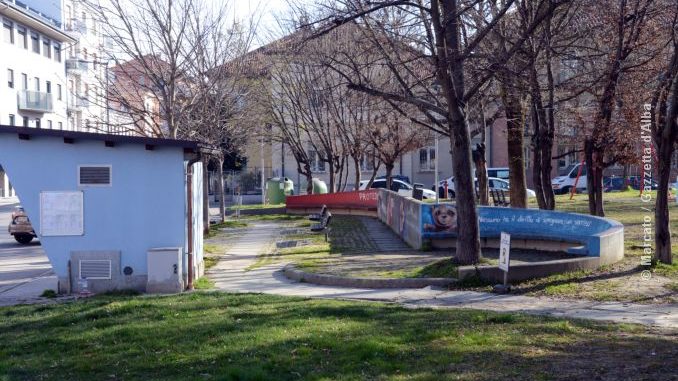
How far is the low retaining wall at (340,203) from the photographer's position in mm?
37219

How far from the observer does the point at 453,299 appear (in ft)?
42.4

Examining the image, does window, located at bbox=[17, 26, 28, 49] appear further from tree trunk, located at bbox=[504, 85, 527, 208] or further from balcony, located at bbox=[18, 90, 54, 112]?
tree trunk, located at bbox=[504, 85, 527, 208]

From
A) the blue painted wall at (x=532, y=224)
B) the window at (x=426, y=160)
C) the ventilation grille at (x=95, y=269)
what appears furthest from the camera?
the window at (x=426, y=160)

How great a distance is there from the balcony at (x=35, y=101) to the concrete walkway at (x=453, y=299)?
146 feet

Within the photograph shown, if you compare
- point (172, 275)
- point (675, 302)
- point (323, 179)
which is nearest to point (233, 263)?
point (172, 275)

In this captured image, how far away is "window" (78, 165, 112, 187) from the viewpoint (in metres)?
15.3

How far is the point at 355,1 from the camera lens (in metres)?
15.0

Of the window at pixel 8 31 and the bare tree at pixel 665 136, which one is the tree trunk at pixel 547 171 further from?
the window at pixel 8 31

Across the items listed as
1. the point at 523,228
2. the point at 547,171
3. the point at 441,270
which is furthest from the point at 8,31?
the point at 441,270

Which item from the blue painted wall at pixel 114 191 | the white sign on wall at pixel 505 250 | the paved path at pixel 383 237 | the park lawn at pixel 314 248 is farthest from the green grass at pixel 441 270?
the paved path at pixel 383 237

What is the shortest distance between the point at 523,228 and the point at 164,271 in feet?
29.9

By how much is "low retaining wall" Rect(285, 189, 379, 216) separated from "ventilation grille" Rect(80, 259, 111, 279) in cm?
2203

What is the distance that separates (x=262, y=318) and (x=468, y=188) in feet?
19.5

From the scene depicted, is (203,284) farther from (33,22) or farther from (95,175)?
(33,22)
